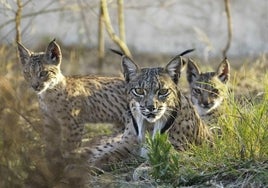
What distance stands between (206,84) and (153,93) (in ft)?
8.21

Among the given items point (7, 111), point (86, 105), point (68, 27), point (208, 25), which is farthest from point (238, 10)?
point (7, 111)

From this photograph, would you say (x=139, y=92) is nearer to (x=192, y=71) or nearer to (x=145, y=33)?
(x=192, y=71)

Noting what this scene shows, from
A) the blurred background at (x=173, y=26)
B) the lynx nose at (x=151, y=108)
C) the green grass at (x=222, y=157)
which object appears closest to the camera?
the green grass at (x=222, y=157)

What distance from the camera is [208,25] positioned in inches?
707

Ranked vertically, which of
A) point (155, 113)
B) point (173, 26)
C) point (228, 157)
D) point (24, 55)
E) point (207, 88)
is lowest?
point (228, 157)

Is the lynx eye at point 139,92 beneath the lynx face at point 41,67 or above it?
beneath

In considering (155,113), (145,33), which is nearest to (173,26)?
(145,33)

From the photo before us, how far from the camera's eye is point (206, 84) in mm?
11836

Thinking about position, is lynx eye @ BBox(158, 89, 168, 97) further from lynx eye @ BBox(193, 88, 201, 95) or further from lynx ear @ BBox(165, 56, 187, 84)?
lynx eye @ BBox(193, 88, 201, 95)

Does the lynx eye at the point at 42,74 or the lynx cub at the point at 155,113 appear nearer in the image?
the lynx cub at the point at 155,113

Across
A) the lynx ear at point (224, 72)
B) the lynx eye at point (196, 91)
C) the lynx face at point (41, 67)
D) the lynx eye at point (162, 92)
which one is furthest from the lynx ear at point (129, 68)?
the lynx ear at point (224, 72)

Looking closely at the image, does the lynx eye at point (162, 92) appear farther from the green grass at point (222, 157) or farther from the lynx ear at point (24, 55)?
the lynx ear at point (24, 55)

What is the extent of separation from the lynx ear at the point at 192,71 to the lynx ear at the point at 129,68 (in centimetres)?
241

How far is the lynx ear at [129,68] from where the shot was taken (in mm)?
9656
